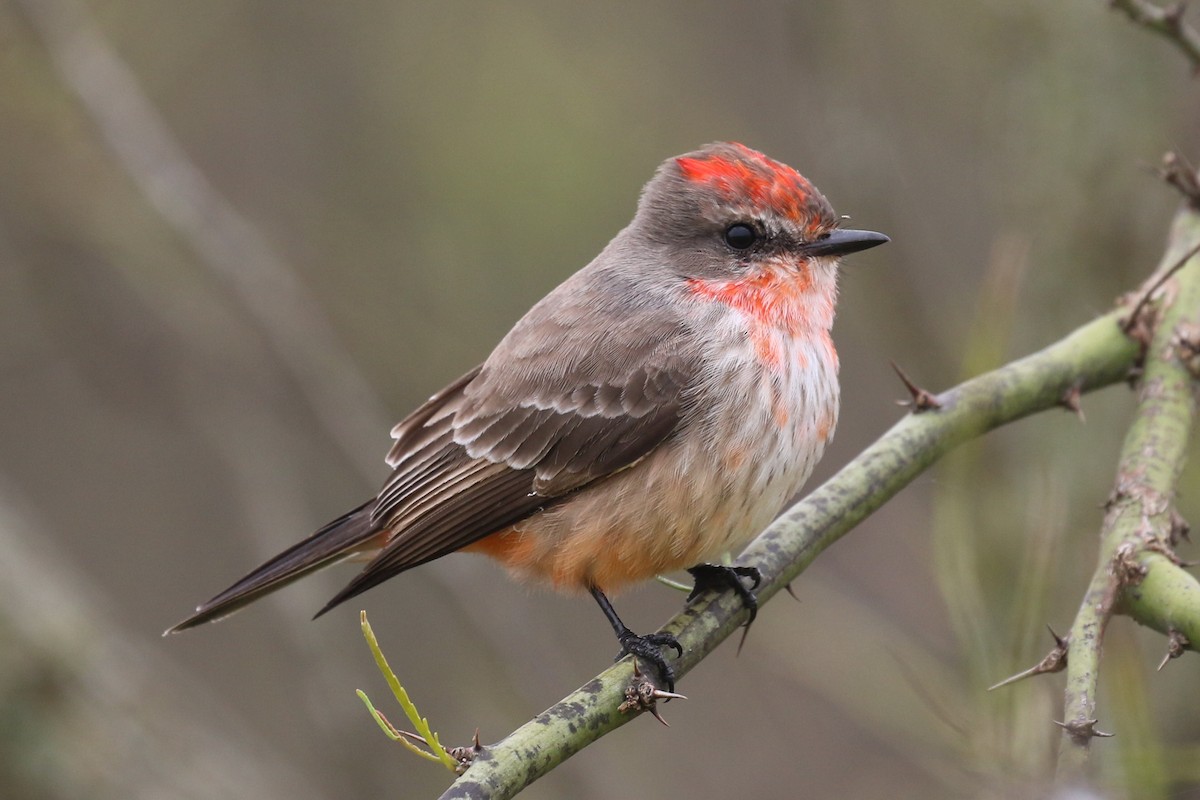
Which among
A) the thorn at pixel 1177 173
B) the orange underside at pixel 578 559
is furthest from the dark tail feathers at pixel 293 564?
the thorn at pixel 1177 173

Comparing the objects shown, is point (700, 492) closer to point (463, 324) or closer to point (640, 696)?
point (640, 696)

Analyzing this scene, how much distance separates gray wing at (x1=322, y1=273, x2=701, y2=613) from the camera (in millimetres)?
4363

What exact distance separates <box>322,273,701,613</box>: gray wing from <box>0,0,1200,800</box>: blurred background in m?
0.84

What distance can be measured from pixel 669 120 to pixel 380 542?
366 centimetres

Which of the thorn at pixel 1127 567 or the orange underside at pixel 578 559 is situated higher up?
the orange underside at pixel 578 559

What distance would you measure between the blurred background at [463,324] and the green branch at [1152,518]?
311mm

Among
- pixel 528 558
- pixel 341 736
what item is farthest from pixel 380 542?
pixel 341 736

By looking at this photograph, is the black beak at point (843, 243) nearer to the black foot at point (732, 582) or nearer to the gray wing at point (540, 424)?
the gray wing at point (540, 424)

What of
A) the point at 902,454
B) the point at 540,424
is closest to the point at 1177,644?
the point at 902,454

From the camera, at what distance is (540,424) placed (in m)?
4.59

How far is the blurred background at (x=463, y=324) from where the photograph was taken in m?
5.75

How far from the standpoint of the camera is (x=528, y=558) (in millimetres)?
4504

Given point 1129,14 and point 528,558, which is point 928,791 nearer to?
point 528,558

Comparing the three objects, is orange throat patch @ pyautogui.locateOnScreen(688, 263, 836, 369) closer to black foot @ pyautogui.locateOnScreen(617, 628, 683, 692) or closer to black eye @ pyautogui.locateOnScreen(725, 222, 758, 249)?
black eye @ pyautogui.locateOnScreen(725, 222, 758, 249)
